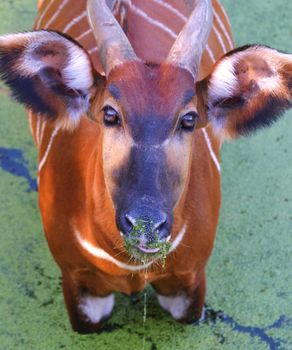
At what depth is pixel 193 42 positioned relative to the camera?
2.50 metres

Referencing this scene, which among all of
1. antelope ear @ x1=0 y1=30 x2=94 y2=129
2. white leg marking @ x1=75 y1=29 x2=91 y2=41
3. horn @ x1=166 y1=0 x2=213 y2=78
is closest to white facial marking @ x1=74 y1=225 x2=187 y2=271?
antelope ear @ x1=0 y1=30 x2=94 y2=129

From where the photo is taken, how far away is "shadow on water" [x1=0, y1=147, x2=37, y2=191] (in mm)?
3793

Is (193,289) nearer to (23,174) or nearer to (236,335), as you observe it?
(236,335)

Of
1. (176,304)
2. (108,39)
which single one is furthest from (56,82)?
(176,304)

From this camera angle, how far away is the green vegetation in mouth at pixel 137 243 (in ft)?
7.36

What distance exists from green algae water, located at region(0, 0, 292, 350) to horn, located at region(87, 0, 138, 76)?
1259 millimetres

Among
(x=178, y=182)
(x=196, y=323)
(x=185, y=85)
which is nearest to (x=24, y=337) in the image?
(x=196, y=323)

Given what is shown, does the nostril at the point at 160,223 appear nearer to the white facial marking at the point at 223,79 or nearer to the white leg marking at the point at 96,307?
the white facial marking at the point at 223,79

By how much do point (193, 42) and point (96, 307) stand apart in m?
1.21

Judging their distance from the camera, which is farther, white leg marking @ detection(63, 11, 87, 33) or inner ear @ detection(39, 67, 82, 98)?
white leg marking @ detection(63, 11, 87, 33)

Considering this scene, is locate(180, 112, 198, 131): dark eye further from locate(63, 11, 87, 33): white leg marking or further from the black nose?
locate(63, 11, 87, 33): white leg marking

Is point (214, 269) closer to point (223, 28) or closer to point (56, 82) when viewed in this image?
point (223, 28)

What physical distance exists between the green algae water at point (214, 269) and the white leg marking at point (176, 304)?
70mm

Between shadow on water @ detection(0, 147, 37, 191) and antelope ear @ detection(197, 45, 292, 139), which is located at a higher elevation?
antelope ear @ detection(197, 45, 292, 139)
